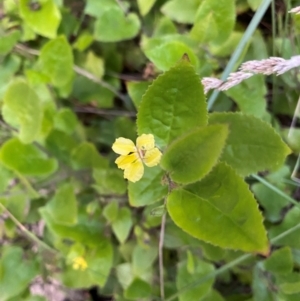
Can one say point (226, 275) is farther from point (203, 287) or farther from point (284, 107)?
point (284, 107)

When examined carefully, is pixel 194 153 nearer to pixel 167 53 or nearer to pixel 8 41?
pixel 167 53

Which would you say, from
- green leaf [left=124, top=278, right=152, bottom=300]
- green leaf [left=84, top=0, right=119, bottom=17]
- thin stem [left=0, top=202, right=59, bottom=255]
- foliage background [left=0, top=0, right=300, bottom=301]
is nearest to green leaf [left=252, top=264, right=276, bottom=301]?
foliage background [left=0, top=0, right=300, bottom=301]

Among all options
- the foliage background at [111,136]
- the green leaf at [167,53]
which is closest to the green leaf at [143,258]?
the foliage background at [111,136]

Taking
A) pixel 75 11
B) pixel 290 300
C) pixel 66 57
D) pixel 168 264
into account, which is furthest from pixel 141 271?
pixel 75 11

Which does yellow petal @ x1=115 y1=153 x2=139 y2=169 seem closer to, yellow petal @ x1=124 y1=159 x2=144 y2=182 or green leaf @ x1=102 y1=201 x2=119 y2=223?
yellow petal @ x1=124 y1=159 x2=144 y2=182

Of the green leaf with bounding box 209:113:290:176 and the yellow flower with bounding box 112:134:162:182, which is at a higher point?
the yellow flower with bounding box 112:134:162:182

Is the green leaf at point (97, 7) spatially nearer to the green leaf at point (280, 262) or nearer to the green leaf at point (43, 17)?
the green leaf at point (43, 17)
